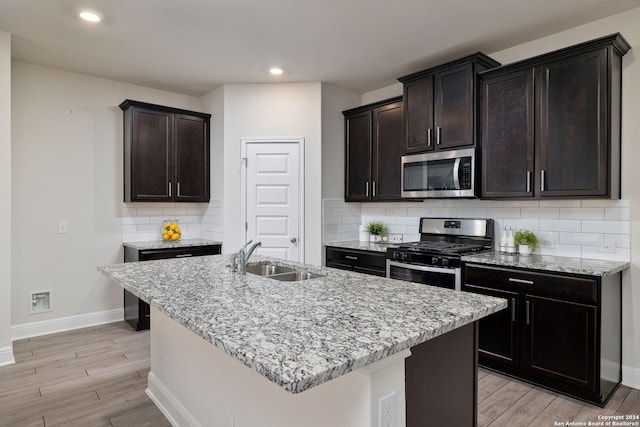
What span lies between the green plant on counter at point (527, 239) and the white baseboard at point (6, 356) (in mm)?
4298

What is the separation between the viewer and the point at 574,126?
107 inches

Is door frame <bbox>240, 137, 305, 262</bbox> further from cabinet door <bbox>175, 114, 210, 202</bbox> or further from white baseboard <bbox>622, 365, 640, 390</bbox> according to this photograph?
white baseboard <bbox>622, 365, 640, 390</bbox>

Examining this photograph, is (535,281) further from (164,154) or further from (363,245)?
(164,154)

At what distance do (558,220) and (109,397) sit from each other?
362 cm

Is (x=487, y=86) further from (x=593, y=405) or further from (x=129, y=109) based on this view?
(x=129, y=109)

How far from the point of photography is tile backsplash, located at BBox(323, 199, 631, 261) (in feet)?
9.11

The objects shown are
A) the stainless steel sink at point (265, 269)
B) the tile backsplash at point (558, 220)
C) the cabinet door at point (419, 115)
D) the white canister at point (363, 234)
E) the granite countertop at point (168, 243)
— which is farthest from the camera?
the white canister at point (363, 234)

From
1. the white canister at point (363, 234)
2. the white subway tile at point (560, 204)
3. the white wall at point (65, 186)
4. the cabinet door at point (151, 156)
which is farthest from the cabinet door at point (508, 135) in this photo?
the white wall at point (65, 186)

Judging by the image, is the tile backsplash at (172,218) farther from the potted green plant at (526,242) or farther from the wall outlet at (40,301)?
the potted green plant at (526,242)

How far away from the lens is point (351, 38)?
3174 millimetres

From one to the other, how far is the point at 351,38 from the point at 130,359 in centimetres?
330

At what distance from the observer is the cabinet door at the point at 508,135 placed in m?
Answer: 2.94

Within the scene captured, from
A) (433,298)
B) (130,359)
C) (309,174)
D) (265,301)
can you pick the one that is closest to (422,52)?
(309,174)

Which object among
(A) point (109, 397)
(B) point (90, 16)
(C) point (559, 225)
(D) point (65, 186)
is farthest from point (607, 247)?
(D) point (65, 186)
